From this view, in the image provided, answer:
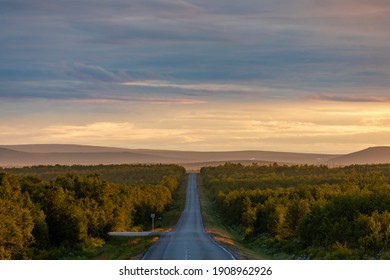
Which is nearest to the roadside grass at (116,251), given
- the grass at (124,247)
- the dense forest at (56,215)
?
the grass at (124,247)

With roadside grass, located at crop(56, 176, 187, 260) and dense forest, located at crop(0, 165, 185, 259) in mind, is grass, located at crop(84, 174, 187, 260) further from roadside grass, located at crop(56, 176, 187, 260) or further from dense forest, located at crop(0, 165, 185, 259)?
dense forest, located at crop(0, 165, 185, 259)

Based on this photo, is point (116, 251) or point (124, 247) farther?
point (124, 247)

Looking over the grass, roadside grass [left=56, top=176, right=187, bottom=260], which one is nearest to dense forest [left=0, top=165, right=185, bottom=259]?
roadside grass [left=56, top=176, right=187, bottom=260]

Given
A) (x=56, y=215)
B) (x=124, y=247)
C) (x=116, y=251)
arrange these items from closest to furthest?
(x=116, y=251)
(x=124, y=247)
(x=56, y=215)

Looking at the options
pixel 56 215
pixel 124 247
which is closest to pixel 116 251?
pixel 124 247

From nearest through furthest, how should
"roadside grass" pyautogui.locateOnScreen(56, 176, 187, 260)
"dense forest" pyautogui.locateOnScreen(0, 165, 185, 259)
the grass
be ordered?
"dense forest" pyautogui.locateOnScreen(0, 165, 185, 259) < the grass < "roadside grass" pyautogui.locateOnScreen(56, 176, 187, 260)

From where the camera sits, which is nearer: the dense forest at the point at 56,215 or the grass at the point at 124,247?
the dense forest at the point at 56,215

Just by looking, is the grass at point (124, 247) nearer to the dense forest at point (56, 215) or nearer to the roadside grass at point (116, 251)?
the roadside grass at point (116, 251)

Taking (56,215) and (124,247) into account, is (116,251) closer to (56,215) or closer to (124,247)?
(124,247)

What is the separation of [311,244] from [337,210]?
4888 mm

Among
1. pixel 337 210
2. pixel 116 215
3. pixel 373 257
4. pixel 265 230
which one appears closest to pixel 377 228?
pixel 373 257

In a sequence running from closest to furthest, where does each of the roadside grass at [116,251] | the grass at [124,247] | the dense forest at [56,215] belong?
the dense forest at [56,215], the grass at [124,247], the roadside grass at [116,251]
